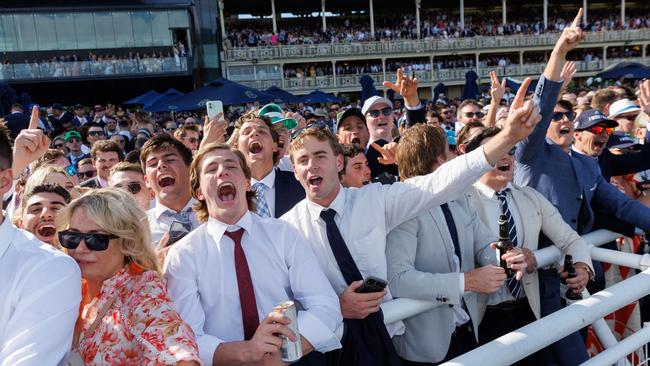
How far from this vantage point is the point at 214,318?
2137 mm

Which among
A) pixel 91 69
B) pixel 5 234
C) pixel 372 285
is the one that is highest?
pixel 91 69

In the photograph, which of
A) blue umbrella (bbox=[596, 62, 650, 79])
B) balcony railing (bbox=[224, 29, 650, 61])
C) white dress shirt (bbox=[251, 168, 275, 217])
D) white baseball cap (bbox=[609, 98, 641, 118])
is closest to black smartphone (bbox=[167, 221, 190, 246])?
white dress shirt (bbox=[251, 168, 275, 217])

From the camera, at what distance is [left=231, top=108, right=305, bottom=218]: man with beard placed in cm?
361

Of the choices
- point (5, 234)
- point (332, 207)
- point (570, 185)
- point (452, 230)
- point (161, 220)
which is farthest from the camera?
point (570, 185)

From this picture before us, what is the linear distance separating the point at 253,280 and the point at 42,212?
1413mm

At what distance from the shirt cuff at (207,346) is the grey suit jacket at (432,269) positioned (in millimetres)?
881

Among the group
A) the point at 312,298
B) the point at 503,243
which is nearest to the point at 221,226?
the point at 312,298

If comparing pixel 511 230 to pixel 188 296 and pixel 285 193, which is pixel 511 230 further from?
pixel 188 296

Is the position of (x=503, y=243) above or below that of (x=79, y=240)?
below

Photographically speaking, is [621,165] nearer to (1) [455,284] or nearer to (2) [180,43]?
(1) [455,284]

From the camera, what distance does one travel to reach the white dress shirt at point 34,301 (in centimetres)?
155

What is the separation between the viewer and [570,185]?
131 inches

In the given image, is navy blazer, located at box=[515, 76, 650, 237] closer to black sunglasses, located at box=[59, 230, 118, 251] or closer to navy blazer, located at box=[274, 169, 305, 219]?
navy blazer, located at box=[274, 169, 305, 219]

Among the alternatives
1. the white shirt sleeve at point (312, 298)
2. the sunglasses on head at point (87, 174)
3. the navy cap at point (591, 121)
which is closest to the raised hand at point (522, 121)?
the white shirt sleeve at point (312, 298)
